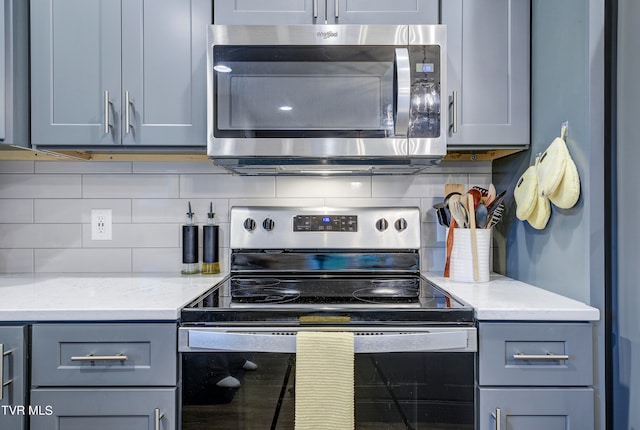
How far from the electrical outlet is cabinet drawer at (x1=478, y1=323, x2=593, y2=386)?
57.3 inches

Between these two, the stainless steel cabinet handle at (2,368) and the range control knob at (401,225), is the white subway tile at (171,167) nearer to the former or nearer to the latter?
the range control knob at (401,225)

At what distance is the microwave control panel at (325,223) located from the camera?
1688 mm

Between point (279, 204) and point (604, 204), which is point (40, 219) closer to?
point (279, 204)

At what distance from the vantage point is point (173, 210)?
1760mm

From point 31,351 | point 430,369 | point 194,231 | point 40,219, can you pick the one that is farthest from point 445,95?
point 40,219

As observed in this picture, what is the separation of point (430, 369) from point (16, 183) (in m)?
1.71

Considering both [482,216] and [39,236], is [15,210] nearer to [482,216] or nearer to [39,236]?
[39,236]

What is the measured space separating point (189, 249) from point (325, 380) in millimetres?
854

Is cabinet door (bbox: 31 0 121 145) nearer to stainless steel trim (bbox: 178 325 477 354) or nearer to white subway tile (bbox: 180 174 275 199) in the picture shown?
white subway tile (bbox: 180 174 275 199)

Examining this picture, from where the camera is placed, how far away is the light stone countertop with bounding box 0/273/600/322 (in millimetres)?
1102

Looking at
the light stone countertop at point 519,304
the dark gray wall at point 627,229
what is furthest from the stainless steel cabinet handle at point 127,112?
the dark gray wall at point 627,229

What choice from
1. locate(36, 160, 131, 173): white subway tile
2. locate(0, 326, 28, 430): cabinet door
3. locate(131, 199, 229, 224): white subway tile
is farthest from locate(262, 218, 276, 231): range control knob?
locate(0, 326, 28, 430): cabinet door

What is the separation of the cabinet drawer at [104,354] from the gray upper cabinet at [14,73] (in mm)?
667

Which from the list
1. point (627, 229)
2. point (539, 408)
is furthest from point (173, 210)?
point (627, 229)
